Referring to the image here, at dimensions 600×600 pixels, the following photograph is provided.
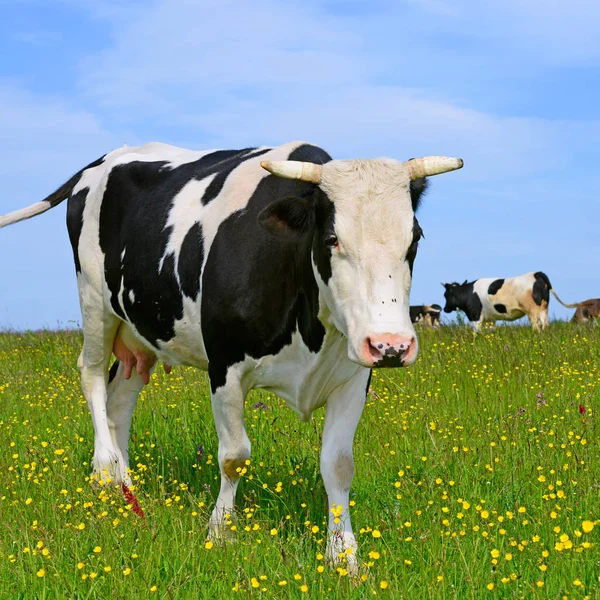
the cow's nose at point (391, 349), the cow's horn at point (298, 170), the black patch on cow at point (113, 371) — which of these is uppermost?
the cow's horn at point (298, 170)

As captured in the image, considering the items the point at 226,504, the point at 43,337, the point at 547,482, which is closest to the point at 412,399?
the point at 547,482

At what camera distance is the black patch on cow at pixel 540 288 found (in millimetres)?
24797

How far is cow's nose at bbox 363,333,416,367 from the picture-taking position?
4105 mm

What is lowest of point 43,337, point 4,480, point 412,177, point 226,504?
point 43,337

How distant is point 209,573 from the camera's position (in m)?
4.60

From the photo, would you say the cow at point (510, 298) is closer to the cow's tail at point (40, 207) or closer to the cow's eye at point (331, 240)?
the cow's tail at point (40, 207)

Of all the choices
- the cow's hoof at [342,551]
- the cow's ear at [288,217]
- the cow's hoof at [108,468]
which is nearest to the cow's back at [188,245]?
the cow's ear at [288,217]

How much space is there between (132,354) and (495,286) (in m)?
20.7

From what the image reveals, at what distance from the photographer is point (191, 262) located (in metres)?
5.94

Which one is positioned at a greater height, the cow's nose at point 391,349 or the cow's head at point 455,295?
the cow's nose at point 391,349

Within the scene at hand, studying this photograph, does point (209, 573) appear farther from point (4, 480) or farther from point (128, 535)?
point (4, 480)

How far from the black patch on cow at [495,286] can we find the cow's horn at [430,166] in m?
22.3

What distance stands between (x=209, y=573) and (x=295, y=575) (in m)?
0.68

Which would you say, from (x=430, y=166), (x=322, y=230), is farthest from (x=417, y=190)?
(x=322, y=230)
